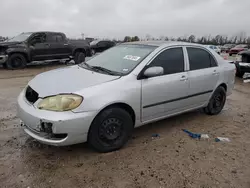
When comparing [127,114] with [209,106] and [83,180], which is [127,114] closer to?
[83,180]

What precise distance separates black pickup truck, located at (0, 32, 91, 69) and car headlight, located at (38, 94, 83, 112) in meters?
9.12

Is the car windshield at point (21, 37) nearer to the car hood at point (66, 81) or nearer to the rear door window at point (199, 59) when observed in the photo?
the car hood at point (66, 81)

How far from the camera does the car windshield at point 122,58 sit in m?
3.55

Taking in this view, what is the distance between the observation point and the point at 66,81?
323 centimetres

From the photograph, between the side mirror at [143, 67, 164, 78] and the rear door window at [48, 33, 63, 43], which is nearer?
the side mirror at [143, 67, 164, 78]

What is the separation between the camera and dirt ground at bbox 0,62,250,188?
264cm

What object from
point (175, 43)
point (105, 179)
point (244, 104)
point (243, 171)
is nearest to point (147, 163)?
point (105, 179)

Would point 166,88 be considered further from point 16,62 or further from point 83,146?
point 16,62

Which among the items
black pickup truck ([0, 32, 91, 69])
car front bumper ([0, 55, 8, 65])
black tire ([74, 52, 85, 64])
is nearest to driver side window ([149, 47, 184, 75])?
black pickup truck ([0, 32, 91, 69])

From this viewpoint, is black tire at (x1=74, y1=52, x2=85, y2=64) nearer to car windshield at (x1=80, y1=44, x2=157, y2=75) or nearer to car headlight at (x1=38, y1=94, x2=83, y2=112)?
car windshield at (x1=80, y1=44, x2=157, y2=75)

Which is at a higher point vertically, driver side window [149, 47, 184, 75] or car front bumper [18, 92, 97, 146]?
driver side window [149, 47, 184, 75]

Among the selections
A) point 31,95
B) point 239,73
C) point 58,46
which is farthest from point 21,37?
point 239,73

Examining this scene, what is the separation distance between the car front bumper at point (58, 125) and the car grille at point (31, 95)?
13 cm

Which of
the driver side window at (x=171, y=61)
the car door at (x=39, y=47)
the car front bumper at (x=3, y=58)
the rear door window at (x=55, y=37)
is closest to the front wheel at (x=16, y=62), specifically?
the car front bumper at (x=3, y=58)
